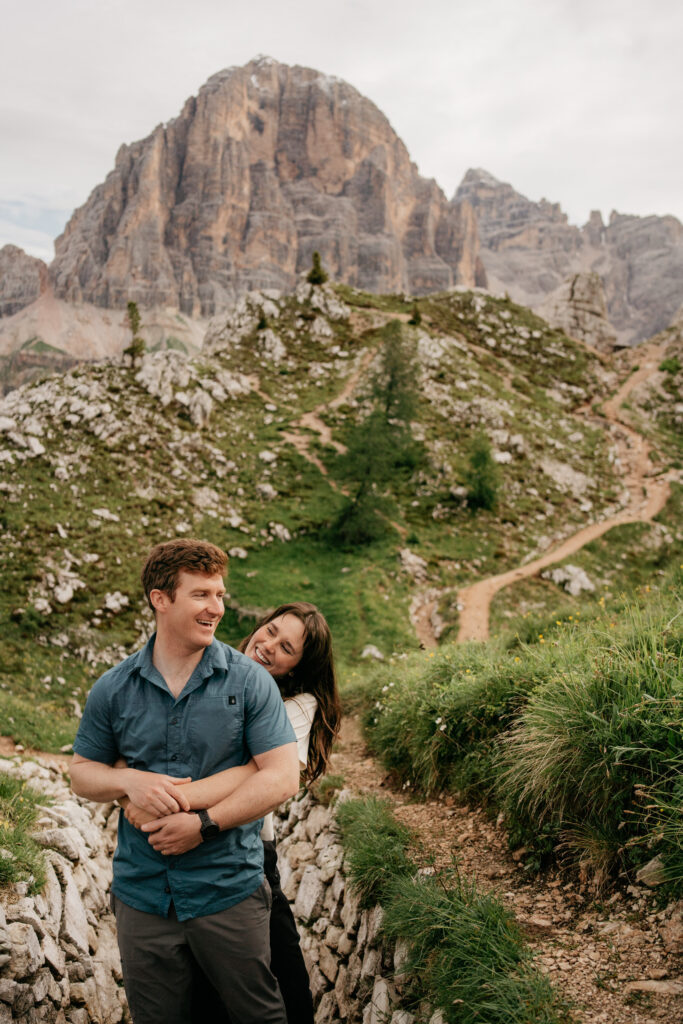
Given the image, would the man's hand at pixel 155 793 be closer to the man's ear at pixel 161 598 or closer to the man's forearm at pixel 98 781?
the man's forearm at pixel 98 781

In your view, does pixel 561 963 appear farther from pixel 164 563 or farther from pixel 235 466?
pixel 235 466

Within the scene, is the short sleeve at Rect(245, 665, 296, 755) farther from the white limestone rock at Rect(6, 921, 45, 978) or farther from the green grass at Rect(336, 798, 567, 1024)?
the white limestone rock at Rect(6, 921, 45, 978)

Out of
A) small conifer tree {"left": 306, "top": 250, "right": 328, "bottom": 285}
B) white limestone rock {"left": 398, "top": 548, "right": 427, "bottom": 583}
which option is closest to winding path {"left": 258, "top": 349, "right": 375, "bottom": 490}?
white limestone rock {"left": 398, "top": 548, "right": 427, "bottom": 583}

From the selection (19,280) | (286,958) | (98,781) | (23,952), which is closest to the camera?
(98,781)

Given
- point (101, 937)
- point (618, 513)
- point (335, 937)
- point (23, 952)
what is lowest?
point (101, 937)

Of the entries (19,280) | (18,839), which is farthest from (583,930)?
(19,280)

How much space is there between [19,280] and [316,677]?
214655 millimetres

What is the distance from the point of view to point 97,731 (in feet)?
10.6

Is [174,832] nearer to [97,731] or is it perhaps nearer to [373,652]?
[97,731]

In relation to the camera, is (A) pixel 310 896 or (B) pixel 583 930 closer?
(B) pixel 583 930

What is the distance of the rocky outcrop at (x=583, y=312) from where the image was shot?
66.4 m

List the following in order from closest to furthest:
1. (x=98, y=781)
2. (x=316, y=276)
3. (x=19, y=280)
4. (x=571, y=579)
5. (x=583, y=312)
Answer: (x=98, y=781) < (x=571, y=579) < (x=316, y=276) < (x=583, y=312) < (x=19, y=280)

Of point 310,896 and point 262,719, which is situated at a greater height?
point 262,719

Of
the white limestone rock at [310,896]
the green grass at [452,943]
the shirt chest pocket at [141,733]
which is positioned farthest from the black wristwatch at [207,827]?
the white limestone rock at [310,896]
